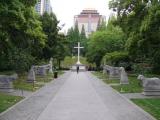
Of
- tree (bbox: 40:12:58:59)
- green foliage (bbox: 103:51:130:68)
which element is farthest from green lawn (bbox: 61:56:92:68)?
green foliage (bbox: 103:51:130:68)

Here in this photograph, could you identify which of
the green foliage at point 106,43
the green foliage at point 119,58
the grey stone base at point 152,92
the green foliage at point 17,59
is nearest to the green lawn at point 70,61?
the green foliage at point 106,43

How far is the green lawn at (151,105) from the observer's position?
1946 cm

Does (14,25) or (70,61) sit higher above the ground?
(14,25)

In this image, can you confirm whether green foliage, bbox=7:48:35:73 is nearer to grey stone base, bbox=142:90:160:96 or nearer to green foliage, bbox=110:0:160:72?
green foliage, bbox=110:0:160:72

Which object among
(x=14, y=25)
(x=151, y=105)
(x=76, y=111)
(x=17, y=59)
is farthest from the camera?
(x=17, y=59)

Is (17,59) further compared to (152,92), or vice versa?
(17,59)

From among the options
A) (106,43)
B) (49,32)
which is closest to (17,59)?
(49,32)

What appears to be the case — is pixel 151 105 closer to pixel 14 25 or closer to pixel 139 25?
pixel 14 25

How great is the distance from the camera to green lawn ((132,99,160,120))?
19.5 metres

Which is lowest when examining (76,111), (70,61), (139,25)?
(76,111)

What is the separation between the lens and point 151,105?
74.2 ft

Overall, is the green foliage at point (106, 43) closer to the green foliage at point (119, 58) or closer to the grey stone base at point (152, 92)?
the green foliage at point (119, 58)

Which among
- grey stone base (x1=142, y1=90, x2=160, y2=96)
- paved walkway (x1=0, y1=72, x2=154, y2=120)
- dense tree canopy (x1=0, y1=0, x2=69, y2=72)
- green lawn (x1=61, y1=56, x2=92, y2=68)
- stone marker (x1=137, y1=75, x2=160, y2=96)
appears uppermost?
dense tree canopy (x1=0, y1=0, x2=69, y2=72)

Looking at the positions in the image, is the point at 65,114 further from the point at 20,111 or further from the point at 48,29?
the point at 48,29
